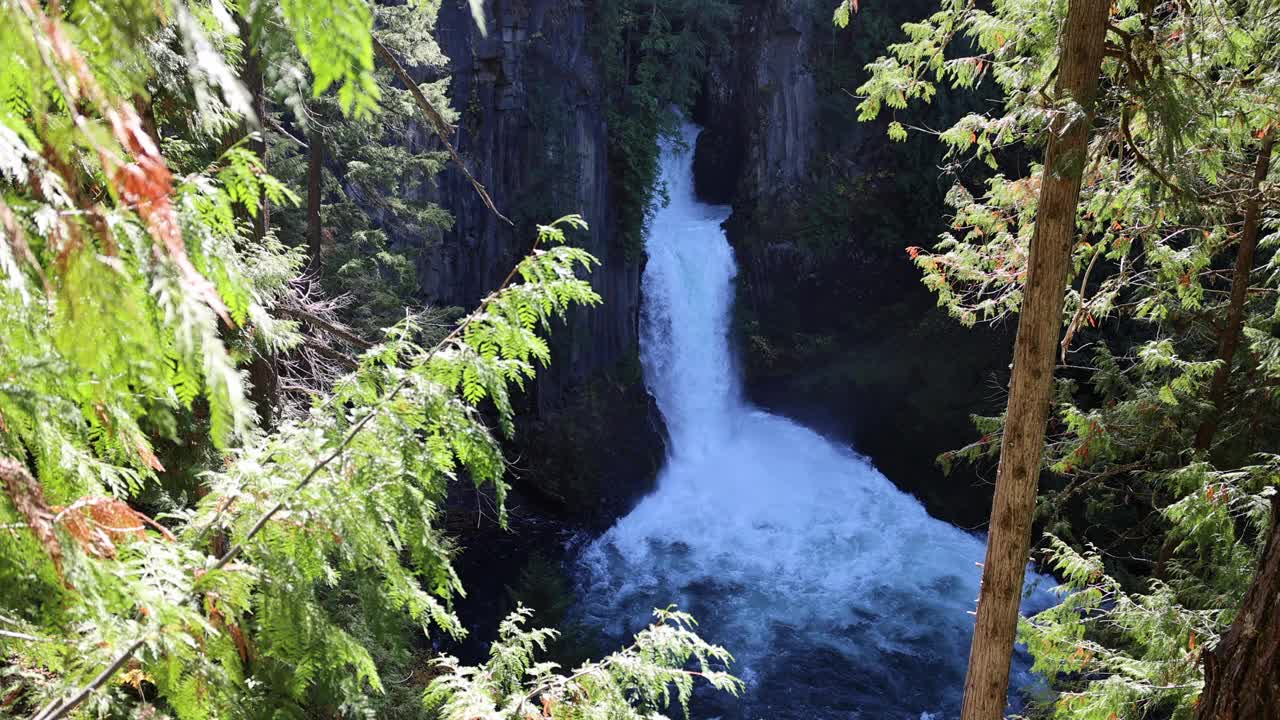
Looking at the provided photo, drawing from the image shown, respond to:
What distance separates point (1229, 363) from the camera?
6812mm

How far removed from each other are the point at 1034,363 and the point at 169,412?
153 inches

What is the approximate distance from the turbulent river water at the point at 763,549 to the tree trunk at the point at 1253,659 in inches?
332

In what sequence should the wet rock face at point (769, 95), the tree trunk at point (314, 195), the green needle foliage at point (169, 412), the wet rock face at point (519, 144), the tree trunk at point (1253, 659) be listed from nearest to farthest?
the green needle foliage at point (169, 412)
the tree trunk at point (1253, 659)
the tree trunk at point (314, 195)
the wet rock face at point (519, 144)
the wet rock face at point (769, 95)

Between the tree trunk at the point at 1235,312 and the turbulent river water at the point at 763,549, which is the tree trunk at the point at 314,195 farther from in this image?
the tree trunk at the point at 1235,312

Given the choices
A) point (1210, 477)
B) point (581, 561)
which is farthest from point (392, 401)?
point (581, 561)

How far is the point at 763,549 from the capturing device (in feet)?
48.2

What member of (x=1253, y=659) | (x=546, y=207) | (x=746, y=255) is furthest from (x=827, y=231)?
(x=1253, y=659)

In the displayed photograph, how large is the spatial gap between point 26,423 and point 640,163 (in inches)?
628

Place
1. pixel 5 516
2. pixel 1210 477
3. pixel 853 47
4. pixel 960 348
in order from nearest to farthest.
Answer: pixel 5 516 → pixel 1210 477 → pixel 960 348 → pixel 853 47

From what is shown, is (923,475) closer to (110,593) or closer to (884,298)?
(884,298)

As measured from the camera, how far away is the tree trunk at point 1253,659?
298 cm

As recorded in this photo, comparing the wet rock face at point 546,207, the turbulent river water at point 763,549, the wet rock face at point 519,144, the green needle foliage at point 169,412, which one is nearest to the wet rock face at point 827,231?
the turbulent river water at point 763,549

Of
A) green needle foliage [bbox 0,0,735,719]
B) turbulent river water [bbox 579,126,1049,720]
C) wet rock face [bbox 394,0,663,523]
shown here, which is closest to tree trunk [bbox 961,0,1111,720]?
green needle foliage [bbox 0,0,735,719]

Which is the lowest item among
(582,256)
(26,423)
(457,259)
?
(457,259)
